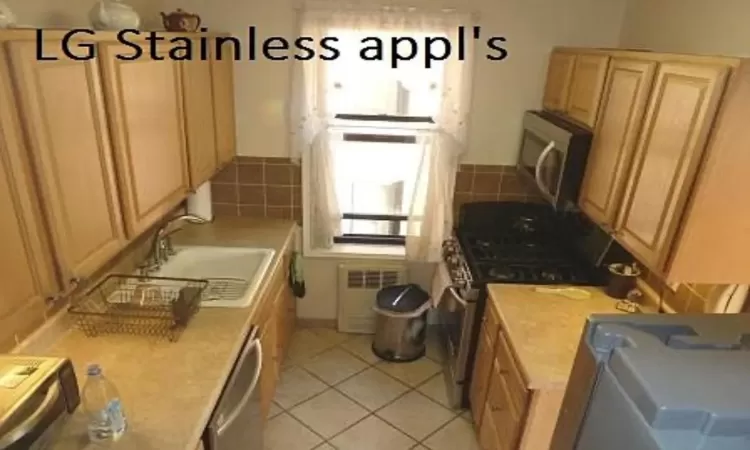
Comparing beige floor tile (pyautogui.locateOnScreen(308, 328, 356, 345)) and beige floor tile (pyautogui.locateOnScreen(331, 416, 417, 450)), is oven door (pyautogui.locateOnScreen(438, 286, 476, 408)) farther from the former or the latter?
beige floor tile (pyautogui.locateOnScreen(308, 328, 356, 345))

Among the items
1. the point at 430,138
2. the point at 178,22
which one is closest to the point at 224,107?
the point at 178,22

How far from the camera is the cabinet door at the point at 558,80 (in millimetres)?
2488

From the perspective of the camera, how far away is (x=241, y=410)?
5.76ft

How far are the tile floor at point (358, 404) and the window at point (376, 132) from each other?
750 mm

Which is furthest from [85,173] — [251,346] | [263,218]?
[263,218]

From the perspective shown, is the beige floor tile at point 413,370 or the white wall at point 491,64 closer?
the white wall at point 491,64

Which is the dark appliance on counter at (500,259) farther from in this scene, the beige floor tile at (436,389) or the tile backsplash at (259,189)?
the tile backsplash at (259,189)

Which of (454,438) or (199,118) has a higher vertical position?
(199,118)

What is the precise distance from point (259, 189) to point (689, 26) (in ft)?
7.62

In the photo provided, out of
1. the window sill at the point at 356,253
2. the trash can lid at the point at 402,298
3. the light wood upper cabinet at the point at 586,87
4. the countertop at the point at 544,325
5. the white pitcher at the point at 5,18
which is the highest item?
the white pitcher at the point at 5,18

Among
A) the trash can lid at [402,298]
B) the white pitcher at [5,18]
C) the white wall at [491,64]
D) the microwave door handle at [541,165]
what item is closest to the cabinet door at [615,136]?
the microwave door handle at [541,165]

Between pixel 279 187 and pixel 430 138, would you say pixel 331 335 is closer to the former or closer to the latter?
pixel 279 187

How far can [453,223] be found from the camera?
3.09m

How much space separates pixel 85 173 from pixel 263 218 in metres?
1.64
